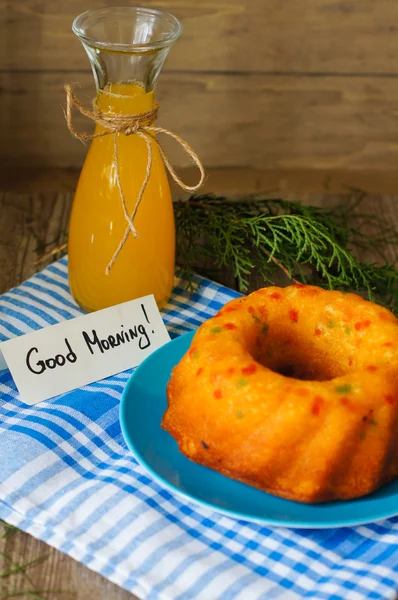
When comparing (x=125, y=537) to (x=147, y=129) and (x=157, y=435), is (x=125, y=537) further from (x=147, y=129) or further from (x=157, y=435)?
(x=147, y=129)

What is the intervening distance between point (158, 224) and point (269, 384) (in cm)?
35

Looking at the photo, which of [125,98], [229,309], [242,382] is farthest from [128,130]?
[242,382]

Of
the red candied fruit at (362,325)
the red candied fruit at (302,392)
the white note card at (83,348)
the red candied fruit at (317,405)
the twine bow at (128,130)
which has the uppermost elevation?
the twine bow at (128,130)

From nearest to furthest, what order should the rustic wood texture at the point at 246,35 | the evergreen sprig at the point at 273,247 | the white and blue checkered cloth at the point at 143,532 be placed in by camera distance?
1. the white and blue checkered cloth at the point at 143,532
2. the evergreen sprig at the point at 273,247
3. the rustic wood texture at the point at 246,35

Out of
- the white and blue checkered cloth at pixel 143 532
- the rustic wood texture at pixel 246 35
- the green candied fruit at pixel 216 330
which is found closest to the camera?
the white and blue checkered cloth at pixel 143 532

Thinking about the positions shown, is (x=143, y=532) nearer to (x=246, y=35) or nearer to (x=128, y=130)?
(x=128, y=130)

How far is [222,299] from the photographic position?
1121 mm

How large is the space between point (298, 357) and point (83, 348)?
10.1 inches

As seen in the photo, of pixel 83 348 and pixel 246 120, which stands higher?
pixel 246 120

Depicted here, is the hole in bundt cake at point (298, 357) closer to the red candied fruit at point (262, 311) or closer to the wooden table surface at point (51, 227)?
the red candied fruit at point (262, 311)

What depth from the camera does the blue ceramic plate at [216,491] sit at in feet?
2.30

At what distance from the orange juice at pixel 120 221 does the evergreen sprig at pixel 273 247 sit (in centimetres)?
12

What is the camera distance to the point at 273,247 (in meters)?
1.11

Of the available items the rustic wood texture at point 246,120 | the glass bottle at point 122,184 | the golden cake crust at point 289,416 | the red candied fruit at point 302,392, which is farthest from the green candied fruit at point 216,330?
the rustic wood texture at point 246,120
